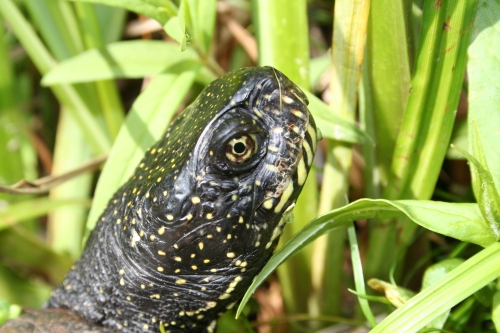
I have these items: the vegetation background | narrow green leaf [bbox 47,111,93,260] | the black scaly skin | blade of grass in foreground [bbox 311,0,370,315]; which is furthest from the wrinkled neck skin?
narrow green leaf [bbox 47,111,93,260]

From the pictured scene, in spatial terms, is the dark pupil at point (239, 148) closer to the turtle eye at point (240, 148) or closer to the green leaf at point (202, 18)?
the turtle eye at point (240, 148)

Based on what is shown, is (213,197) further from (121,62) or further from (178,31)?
(121,62)

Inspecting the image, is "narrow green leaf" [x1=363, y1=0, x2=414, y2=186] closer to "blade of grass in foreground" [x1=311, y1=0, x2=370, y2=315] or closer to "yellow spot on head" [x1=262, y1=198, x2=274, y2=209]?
"blade of grass in foreground" [x1=311, y1=0, x2=370, y2=315]

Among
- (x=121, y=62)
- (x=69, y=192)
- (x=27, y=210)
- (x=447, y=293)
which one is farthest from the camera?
(x=69, y=192)

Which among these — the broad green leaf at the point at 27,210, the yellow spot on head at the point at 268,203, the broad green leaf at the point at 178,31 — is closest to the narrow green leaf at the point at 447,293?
the yellow spot on head at the point at 268,203

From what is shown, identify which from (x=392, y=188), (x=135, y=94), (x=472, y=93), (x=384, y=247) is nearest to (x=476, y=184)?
(x=472, y=93)

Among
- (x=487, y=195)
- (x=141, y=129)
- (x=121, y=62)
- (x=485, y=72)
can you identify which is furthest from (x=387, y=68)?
(x=121, y=62)
